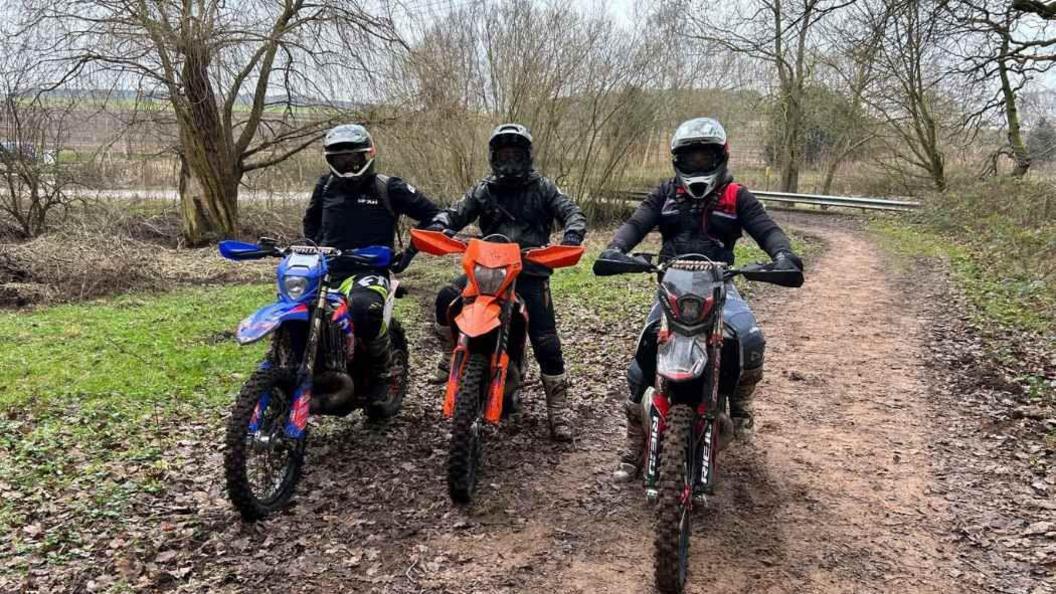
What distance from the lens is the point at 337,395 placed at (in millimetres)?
4473

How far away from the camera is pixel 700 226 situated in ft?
13.9

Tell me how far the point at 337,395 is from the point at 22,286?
762cm

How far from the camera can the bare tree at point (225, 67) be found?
11.8m

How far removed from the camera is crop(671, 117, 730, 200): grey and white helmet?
4074 mm

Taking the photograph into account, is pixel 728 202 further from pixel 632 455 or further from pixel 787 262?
pixel 632 455

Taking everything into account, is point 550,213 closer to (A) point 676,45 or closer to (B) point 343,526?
(B) point 343,526

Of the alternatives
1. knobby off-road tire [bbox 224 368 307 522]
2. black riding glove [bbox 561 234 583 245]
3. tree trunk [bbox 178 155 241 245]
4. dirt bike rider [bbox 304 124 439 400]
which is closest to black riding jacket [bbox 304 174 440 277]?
dirt bike rider [bbox 304 124 439 400]

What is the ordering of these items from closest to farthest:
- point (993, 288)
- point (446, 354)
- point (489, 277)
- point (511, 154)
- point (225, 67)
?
point (489, 277)
point (511, 154)
point (446, 354)
point (993, 288)
point (225, 67)

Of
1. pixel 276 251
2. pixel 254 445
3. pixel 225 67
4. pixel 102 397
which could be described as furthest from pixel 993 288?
pixel 225 67

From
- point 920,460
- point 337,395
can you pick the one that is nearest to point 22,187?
point 337,395

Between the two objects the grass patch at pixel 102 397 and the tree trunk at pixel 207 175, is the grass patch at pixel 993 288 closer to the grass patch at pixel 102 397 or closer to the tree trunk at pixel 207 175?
the grass patch at pixel 102 397

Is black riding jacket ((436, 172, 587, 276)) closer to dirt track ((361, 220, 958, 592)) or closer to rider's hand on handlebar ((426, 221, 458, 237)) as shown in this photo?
rider's hand on handlebar ((426, 221, 458, 237))

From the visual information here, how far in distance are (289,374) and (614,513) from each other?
1859 mm

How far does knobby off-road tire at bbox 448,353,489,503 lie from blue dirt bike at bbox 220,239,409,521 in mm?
825
